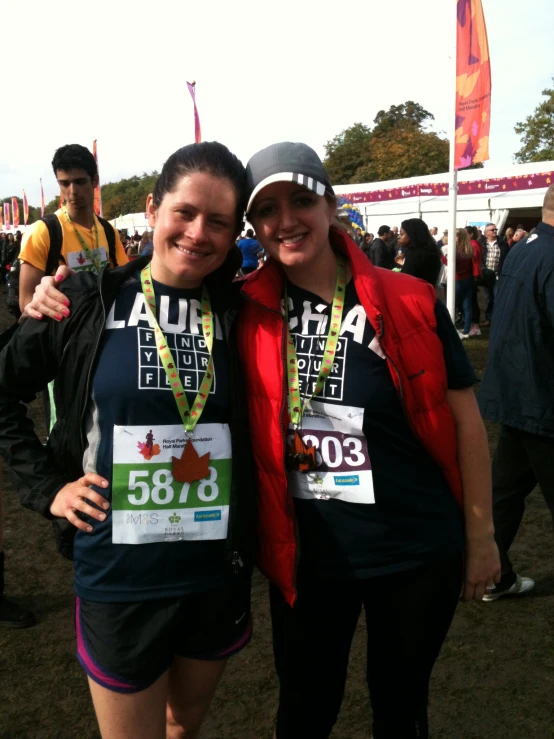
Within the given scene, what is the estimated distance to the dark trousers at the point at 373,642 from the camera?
1809mm

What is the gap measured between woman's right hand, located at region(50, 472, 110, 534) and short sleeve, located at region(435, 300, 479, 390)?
3.13ft

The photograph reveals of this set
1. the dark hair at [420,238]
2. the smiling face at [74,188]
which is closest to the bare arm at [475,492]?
the smiling face at [74,188]

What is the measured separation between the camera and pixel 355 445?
1754 millimetres

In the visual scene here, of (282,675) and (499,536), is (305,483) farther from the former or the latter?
(499,536)

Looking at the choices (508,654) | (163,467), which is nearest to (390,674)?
(163,467)

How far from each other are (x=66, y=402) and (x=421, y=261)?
5.98 metres

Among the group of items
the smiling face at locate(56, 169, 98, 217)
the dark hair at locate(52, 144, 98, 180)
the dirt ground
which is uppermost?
the dark hair at locate(52, 144, 98, 180)

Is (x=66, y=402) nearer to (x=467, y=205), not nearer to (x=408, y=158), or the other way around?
(x=467, y=205)

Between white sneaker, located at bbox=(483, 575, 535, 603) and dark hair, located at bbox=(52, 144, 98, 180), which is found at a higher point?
dark hair, located at bbox=(52, 144, 98, 180)

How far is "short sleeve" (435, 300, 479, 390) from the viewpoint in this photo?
177 centimetres

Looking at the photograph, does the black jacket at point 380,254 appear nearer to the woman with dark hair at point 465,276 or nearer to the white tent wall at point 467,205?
the woman with dark hair at point 465,276

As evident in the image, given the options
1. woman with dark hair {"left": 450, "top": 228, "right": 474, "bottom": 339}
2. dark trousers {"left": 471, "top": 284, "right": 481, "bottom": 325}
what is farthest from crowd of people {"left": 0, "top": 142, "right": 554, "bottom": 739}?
dark trousers {"left": 471, "top": 284, "right": 481, "bottom": 325}

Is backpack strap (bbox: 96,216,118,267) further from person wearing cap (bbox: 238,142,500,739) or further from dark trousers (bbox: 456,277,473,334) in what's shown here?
dark trousers (bbox: 456,277,473,334)

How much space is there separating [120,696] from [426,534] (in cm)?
90
